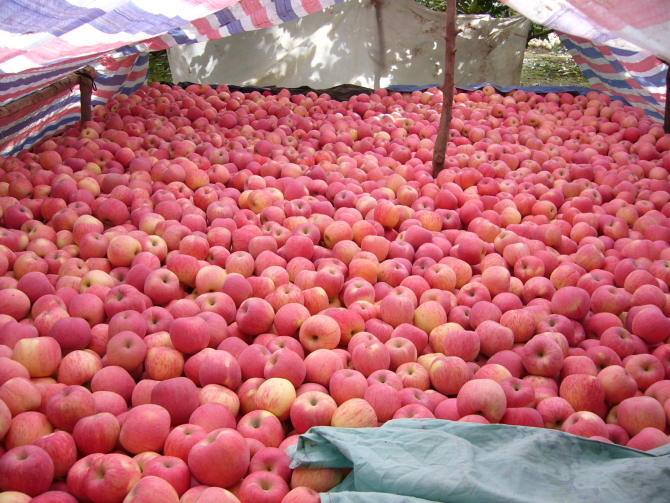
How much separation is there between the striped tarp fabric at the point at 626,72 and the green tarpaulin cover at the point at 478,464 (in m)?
3.71

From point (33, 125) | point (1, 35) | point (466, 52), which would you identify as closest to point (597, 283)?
point (1, 35)

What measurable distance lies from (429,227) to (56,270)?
206cm

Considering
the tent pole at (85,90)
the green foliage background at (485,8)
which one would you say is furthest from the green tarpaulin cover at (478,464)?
the green foliage background at (485,8)

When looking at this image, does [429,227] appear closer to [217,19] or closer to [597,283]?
[597,283]

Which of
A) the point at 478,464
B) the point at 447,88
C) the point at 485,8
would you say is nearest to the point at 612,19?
the point at 447,88

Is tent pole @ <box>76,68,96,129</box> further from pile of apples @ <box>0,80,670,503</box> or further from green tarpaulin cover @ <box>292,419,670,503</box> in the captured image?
green tarpaulin cover @ <box>292,419,670,503</box>

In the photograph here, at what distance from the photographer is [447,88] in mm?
3871

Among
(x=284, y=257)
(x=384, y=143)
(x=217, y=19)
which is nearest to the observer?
(x=284, y=257)

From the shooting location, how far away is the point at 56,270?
2820mm

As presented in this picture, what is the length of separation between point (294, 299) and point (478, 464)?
3.90ft

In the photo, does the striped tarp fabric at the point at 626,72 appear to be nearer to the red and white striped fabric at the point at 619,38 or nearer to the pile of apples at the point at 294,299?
the red and white striped fabric at the point at 619,38

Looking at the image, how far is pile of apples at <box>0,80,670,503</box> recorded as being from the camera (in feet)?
5.96

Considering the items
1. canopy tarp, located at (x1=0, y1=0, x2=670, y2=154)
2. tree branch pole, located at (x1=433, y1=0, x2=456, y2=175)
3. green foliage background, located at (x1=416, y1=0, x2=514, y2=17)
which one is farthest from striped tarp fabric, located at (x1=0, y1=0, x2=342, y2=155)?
green foliage background, located at (x1=416, y1=0, x2=514, y2=17)

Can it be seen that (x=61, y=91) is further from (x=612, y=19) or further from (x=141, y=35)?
(x=612, y=19)
